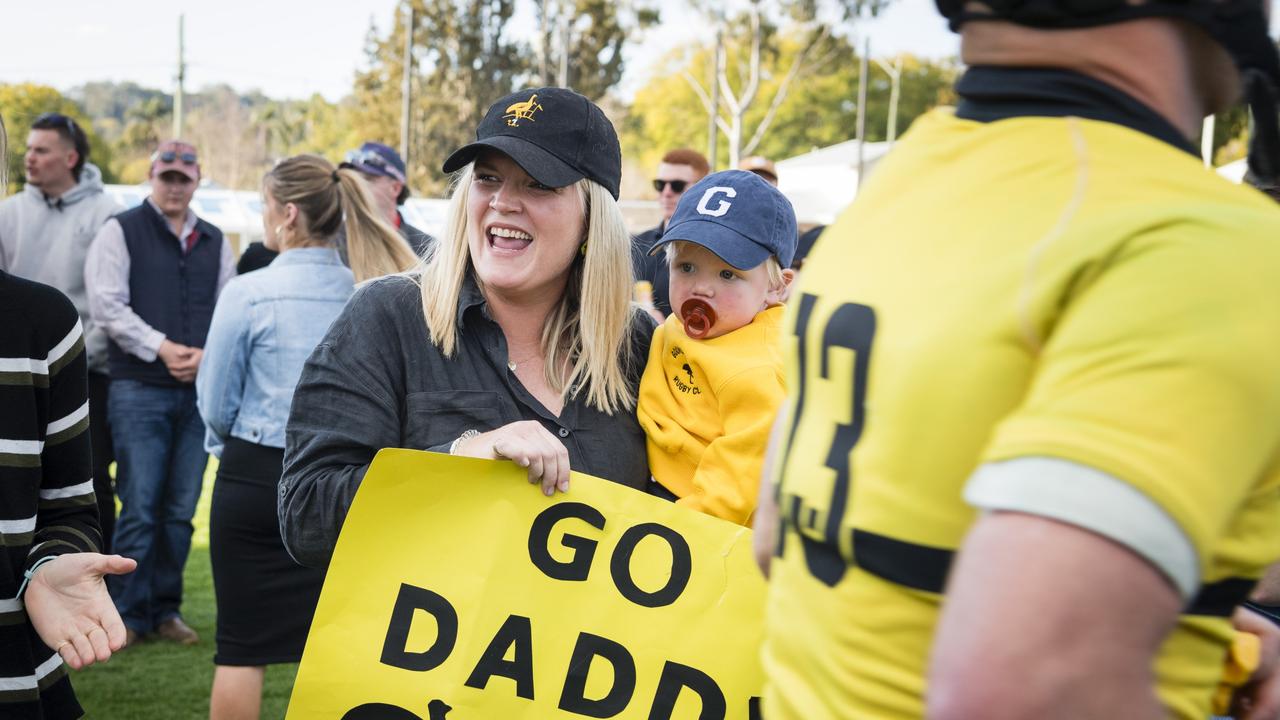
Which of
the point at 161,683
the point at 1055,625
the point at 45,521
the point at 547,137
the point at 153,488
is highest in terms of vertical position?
the point at 547,137

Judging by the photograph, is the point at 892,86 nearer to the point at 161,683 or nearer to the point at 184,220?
the point at 184,220

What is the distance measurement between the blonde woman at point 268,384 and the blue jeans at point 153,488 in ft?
6.12

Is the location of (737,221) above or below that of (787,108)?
below

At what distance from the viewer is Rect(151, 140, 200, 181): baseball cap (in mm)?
7125

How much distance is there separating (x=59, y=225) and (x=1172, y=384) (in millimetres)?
7401

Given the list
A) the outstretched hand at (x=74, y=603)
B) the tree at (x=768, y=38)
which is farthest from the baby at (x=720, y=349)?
the tree at (x=768, y=38)

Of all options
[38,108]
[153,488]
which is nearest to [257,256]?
[153,488]

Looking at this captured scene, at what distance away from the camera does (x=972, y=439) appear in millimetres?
1001

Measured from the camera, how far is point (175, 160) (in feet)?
23.5

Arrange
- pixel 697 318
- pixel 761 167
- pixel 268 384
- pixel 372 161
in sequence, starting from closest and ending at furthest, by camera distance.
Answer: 1. pixel 697 318
2. pixel 268 384
3. pixel 372 161
4. pixel 761 167

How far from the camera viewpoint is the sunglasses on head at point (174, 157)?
7.13 m

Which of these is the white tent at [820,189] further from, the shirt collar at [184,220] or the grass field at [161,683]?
the grass field at [161,683]

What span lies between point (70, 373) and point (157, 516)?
4717 mm

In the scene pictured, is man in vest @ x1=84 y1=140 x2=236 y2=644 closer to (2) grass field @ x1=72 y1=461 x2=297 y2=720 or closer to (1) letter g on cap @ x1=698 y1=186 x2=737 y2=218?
(2) grass field @ x1=72 y1=461 x2=297 y2=720
